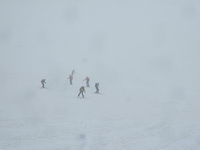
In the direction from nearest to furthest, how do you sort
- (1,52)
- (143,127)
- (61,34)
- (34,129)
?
1. (34,129)
2. (143,127)
3. (1,52)
4. (61,34)

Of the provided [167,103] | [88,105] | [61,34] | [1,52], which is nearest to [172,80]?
[167,103]

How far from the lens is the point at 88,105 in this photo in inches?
723

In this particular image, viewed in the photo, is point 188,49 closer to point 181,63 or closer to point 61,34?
point 181,63

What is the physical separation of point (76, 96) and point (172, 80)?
485 inches

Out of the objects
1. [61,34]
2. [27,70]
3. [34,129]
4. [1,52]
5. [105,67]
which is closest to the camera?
[34,129]

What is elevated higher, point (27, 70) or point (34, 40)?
point (34, 40)

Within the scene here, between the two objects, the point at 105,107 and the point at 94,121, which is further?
the point at 105,107

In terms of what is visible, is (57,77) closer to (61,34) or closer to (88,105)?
(88,105)

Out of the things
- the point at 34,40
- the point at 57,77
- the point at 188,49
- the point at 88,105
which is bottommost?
the point at 88,105

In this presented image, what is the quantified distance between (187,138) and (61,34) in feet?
208

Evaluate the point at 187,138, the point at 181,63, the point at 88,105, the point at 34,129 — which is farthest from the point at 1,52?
the point at 187,138

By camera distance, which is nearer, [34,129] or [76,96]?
[34,129]

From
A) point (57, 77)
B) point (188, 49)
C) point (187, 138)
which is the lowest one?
point (187, 138)

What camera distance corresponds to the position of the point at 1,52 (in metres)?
42.7
